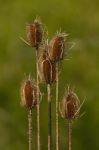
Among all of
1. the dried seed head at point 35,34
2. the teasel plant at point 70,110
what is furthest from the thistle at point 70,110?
the dried seed head at point 35,34

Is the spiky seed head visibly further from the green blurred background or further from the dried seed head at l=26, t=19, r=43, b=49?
the green blurred background

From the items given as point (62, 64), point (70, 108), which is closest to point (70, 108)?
point (70, 108)

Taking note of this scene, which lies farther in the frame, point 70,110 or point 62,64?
point 62,64

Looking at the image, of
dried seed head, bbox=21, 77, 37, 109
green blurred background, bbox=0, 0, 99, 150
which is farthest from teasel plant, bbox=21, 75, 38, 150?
green blurred background, bbox=0, 0, 99, 150

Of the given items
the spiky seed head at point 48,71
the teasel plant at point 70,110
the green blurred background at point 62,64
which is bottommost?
the teasel plant at point 70,110

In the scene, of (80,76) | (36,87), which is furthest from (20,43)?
(36,87)

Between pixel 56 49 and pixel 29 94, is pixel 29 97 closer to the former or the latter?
pixel 29 94

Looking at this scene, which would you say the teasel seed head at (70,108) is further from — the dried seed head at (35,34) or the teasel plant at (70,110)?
the dried seed head at (35,34)
